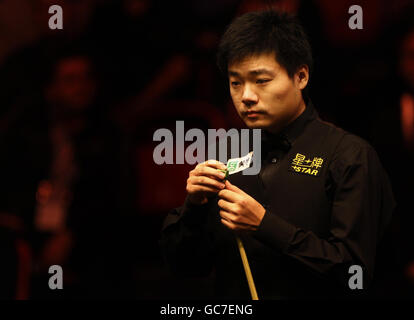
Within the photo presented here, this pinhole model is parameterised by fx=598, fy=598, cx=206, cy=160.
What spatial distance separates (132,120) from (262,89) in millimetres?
2240

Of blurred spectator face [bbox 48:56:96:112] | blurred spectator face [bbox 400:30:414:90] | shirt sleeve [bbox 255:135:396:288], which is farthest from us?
blurred spectator face [bbox 48:56:96:112]

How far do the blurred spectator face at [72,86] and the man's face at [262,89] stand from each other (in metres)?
2.01

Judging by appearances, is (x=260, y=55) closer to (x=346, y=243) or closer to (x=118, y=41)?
(x=346, y=243)

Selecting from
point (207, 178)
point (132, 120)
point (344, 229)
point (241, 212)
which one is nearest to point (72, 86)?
point (132, 120)

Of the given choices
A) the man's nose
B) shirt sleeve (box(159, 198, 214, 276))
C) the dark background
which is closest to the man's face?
the man's nose

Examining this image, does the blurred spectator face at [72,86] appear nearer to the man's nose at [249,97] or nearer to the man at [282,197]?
the man at [282,197]

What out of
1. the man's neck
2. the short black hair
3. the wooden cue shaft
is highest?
the short black hair

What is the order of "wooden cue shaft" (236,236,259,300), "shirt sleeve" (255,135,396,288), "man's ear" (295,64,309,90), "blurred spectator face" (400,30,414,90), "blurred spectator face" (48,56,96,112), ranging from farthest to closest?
"blurred spectator face" (48,56,96,112)
"blurred spectator face" (400,30,414,90)
"man's ear" (295,64,309,90)
"wooden cue shaft" (236,236,259,300)
"shirt sleeve" (255,135,396,288)

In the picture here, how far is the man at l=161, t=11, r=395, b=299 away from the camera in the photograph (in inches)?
79.0

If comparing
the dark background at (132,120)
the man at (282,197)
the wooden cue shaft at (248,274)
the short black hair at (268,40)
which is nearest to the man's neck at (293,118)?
the man at (282,197)

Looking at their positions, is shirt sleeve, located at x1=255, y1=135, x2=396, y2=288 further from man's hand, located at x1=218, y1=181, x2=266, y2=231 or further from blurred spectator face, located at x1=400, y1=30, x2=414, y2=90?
blurred spectator face, located at x1=400, y1=30, x2=414, y2=90

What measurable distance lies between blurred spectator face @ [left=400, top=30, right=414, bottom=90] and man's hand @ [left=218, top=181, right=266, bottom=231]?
2.08 metres

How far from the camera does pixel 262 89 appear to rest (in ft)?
6.94

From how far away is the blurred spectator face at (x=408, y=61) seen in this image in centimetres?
367
